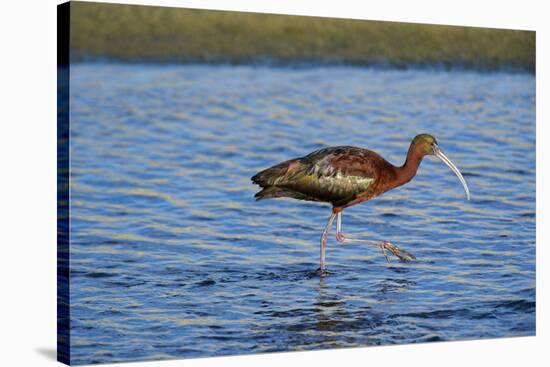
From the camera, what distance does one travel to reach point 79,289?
10.9 meters

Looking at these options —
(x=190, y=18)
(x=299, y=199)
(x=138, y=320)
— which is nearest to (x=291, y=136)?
(x=299, y=199)

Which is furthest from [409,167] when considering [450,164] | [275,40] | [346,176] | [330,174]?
[275,40]

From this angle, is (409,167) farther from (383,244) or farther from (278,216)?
(278,216)

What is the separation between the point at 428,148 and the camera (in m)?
12.5

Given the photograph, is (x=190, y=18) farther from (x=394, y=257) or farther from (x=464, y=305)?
(x=464, y=305)

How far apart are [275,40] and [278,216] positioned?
4.98 ft

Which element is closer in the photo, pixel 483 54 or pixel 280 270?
pixel 280 270

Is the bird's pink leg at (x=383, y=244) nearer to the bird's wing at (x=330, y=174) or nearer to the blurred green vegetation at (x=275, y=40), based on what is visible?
the bird's wing at (x=330, y=174)

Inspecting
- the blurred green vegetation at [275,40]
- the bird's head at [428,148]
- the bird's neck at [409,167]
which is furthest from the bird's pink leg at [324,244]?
the blurred green vegetation at [275,40]

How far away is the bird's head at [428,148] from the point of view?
40.8ft

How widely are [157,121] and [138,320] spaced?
65.9 inches

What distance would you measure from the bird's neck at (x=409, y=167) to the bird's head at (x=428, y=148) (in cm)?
2

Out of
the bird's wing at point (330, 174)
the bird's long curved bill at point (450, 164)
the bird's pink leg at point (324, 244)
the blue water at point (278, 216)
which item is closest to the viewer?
the blue water at point (278, 216)

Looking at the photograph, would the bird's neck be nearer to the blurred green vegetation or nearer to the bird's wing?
the bird's wing
